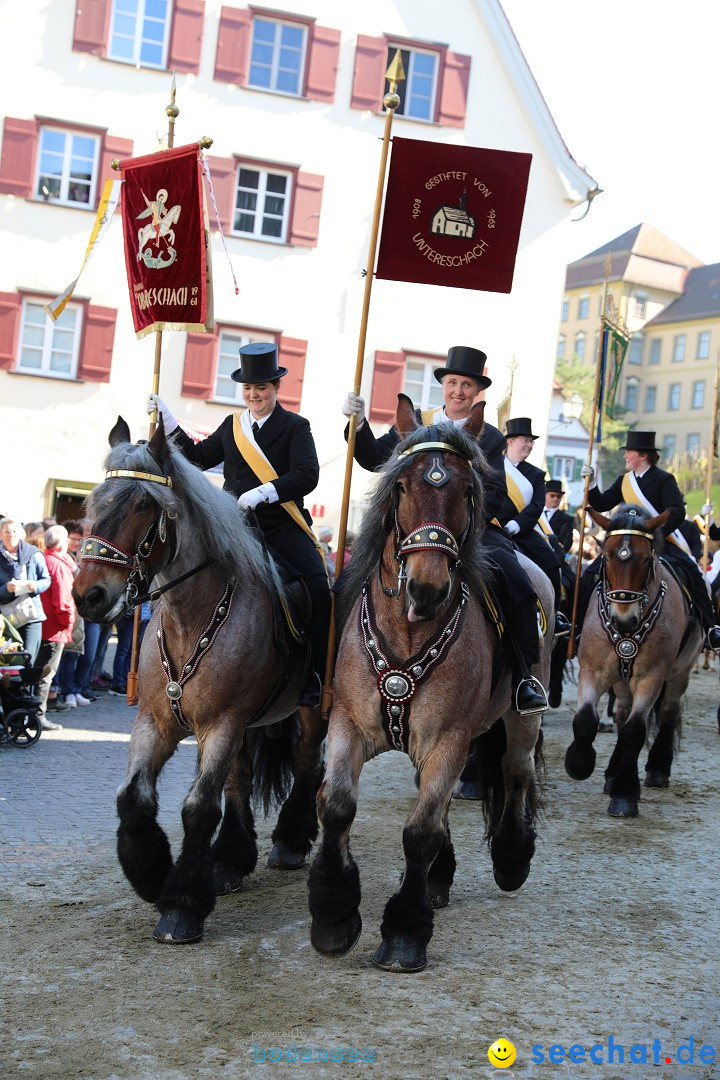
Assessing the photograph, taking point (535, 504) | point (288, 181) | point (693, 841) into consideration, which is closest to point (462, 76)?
point (288, 181)

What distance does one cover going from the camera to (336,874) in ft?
17.3

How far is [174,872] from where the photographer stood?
18.4 ft

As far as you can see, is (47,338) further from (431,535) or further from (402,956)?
(402,956)

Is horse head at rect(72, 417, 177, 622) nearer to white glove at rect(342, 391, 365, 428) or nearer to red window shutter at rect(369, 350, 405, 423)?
white glove at rect(342, 391, 365, 428)

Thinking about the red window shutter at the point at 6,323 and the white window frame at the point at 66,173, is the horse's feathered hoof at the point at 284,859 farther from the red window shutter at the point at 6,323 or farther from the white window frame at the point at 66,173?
the white window frame at the point at 66,173

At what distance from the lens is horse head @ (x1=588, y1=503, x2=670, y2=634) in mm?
9383

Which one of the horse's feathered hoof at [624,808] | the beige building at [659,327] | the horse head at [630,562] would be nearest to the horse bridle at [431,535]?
the horse head at [630,562]

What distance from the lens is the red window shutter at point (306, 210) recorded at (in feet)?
86.4

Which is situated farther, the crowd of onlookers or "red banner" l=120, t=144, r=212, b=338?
the crowd of onlookers

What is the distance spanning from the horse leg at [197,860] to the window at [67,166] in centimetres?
2176

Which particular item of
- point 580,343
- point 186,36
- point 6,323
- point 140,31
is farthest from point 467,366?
point 580,343

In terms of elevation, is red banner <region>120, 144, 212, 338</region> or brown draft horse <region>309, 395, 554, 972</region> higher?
red banner <region>120, 144, 212, 338</region>

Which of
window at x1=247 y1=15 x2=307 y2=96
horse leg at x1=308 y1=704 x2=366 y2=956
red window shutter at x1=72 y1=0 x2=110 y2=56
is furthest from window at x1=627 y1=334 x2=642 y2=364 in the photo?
horse leg at x1=308 y1=704 x2=366 y2=956

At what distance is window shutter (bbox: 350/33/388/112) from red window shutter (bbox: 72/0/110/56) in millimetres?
5384
